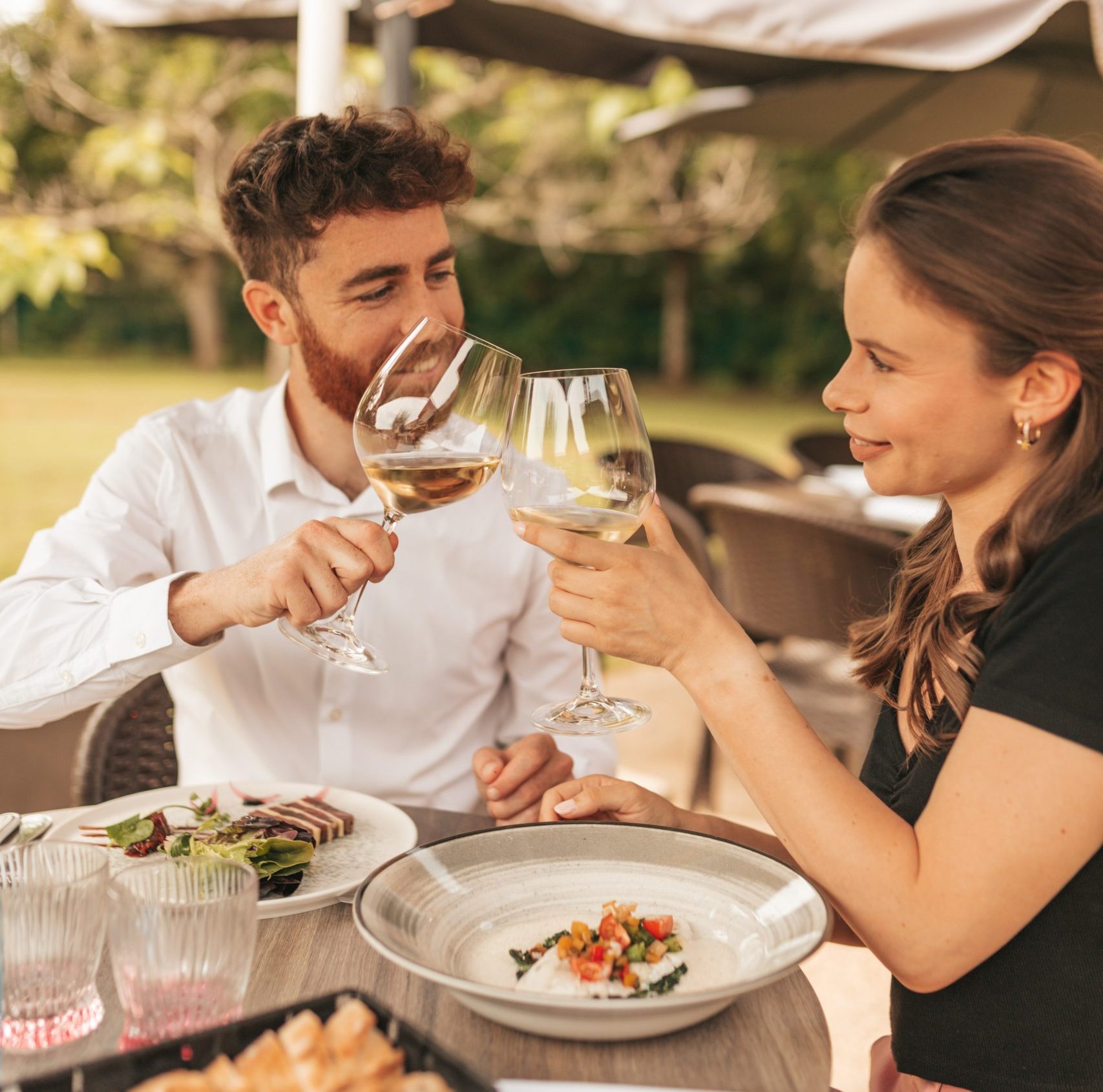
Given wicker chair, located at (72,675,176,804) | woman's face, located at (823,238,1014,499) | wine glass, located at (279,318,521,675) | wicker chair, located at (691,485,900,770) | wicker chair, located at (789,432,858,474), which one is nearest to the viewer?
woman's face, located at (823,238,1014,499)

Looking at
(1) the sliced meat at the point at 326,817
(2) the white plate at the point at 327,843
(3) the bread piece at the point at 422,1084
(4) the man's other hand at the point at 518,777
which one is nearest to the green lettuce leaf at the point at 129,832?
(2) the white plate at the point at 327,843

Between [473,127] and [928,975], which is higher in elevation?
[473,127]

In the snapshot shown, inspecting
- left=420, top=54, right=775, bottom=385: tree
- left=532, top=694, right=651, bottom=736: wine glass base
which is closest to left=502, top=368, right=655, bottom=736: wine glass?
left=532, top=694, right=651, bottom=736: wine glass base

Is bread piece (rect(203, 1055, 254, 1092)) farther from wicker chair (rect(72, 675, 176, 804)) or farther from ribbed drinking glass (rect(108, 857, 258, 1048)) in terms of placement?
wicker chair (rect(72, 675, 176, 804))

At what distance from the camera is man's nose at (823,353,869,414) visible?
148 cm

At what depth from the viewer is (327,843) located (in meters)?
1.59

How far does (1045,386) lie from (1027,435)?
0.20 ft

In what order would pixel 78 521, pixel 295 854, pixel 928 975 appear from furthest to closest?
pixel 78 521 → pixel 295 854 → pixel 928 975

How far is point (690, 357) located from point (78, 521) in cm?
2238

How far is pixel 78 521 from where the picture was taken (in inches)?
86.0

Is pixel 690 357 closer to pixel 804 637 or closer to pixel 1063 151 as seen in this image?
pixel 804 637

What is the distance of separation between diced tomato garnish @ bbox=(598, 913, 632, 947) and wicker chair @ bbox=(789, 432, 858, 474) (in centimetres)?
476

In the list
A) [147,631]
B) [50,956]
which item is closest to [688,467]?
[147,631]

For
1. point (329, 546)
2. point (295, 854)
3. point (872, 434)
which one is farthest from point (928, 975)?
point (329, 546)
